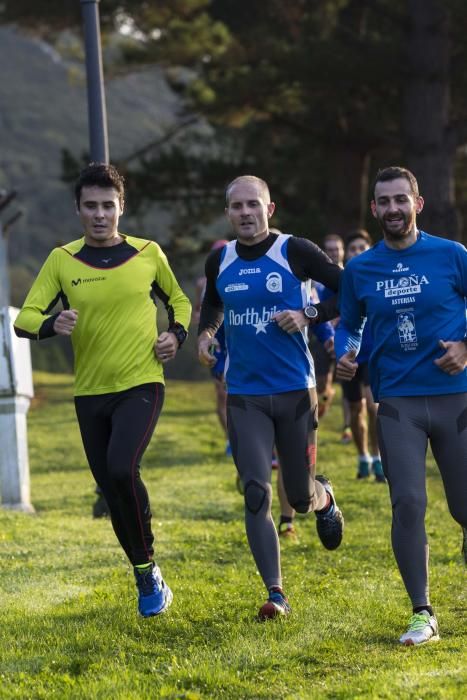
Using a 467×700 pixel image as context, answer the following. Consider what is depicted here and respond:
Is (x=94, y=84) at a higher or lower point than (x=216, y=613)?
higher

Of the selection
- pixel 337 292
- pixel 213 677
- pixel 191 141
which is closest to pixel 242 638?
pixel 213 677

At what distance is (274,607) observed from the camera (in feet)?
23.6

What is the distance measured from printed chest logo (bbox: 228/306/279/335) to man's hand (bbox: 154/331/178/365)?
0.40 m

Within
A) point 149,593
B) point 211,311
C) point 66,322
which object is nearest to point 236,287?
point 211,311

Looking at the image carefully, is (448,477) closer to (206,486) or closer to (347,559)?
(347,559)

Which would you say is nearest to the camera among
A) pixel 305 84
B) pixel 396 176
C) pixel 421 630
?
pixel 421 630

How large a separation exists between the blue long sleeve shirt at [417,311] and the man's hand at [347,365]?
19 cm

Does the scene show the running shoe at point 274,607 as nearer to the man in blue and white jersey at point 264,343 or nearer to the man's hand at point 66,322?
the man in blue and white jersey at point 264,343

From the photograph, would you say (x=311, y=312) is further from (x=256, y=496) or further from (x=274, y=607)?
(x=274, y=607)

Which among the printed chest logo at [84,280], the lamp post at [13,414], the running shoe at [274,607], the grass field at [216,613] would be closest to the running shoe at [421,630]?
the grass field at [216,613]

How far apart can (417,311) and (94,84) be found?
6384 mm

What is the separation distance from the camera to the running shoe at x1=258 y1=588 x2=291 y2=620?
7.18 metres

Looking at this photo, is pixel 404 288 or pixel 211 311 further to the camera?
pixel 211 311

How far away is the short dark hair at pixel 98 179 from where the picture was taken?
7562mm
